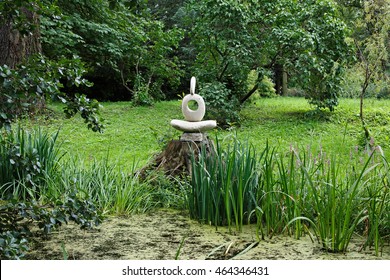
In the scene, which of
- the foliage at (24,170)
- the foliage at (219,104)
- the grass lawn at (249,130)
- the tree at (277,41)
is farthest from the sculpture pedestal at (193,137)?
the tree at (277,41)

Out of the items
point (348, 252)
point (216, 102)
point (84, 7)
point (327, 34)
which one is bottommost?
point (348, 252)

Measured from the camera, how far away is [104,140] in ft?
26.9

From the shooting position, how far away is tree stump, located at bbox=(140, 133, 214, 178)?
4.74 m

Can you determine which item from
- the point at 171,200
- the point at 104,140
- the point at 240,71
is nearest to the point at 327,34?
the point at 240,71

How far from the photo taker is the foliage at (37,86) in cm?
245

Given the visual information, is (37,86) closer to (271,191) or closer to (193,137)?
(271,191)

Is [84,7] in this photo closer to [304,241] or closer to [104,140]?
[104,140]

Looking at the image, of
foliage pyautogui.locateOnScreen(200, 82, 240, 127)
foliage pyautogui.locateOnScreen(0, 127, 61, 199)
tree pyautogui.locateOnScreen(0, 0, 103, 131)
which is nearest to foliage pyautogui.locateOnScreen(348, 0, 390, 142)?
foliage pyautogui.locateOnScreen(200, 82, 240, 127)

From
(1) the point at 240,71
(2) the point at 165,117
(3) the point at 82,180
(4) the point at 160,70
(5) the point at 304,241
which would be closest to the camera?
(5) the point at 304,241

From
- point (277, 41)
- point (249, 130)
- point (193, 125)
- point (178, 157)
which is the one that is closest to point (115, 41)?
point (277, 41)

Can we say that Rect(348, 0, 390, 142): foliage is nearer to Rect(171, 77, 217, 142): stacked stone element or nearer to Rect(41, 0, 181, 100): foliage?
Rect(171, 77, 217, 142): stacked stone element

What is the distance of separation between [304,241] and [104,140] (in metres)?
5.47

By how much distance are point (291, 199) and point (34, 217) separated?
1.56 m

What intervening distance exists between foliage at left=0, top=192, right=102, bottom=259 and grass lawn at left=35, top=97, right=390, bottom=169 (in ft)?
10.8
